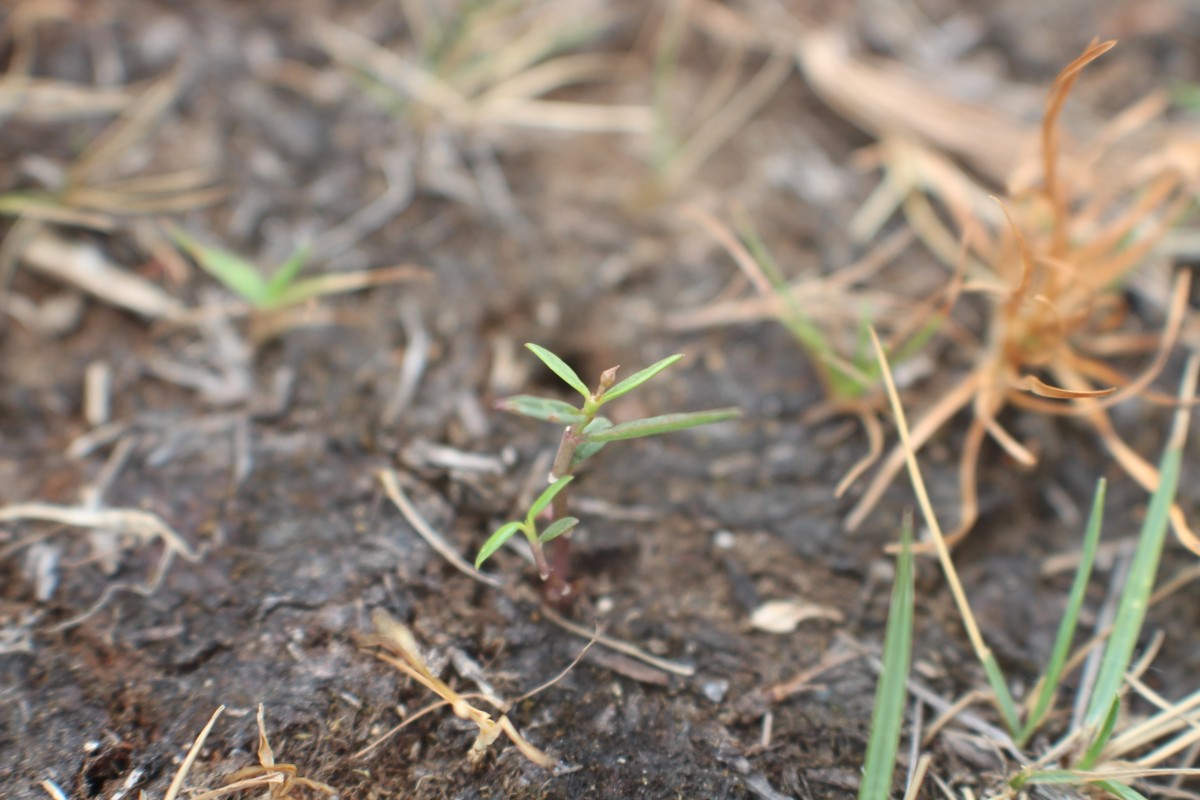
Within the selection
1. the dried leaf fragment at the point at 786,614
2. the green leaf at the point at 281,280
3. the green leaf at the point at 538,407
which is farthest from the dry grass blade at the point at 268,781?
the green leaf at the point at 281,280

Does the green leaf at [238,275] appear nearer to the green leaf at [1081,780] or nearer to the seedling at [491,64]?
the seedling at [491,64]

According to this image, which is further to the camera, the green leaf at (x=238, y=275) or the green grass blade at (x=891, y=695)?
the green leaf at (x=238, y=275)

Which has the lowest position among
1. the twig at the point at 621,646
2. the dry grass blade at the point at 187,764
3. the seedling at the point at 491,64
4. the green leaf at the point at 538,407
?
the dry grass blade at the point at 187,764

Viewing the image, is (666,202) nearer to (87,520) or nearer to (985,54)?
(985,54)

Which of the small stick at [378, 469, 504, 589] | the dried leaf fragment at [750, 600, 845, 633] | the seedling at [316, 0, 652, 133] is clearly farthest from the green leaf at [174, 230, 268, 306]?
the dried leaf fragment at [750, 600, 845, 633]

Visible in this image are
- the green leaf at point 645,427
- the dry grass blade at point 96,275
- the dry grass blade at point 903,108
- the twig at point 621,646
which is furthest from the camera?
the dry grass blade at point 903,108

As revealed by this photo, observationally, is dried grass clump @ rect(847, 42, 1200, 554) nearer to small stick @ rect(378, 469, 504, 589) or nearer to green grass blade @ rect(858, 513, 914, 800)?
green grass blade @ rect(858, 513, 914, 800)

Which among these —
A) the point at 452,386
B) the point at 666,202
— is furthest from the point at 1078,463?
the point at 452,386

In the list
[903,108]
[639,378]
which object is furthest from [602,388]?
[903,108]
